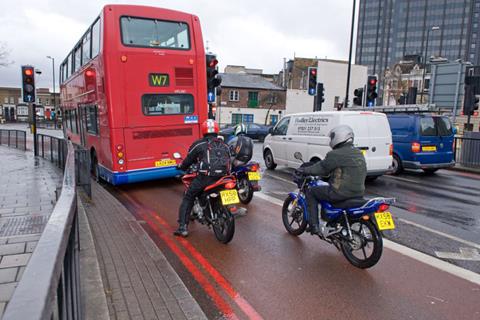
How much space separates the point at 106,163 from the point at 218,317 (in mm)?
6924

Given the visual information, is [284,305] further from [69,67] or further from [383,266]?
[69,67]

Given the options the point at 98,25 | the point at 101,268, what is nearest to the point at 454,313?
the point at 101,268

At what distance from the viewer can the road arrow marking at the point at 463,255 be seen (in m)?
5.15

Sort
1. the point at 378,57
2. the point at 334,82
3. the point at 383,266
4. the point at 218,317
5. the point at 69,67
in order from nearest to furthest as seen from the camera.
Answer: the point at 218,317 < the point at 383,266 < the point at 69,67 < the point at 334,82 < the point at 378,57

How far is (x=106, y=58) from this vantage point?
8.52 meters

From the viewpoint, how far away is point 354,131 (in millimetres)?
9508

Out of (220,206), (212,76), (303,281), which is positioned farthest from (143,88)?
Result: (303,281)

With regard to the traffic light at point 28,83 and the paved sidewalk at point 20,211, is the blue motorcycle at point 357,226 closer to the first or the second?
the paved sidewalk at point 20,211

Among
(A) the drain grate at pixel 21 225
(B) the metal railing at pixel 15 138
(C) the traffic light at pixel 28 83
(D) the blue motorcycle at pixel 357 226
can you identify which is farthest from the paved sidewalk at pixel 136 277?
(B) the metal railing at pixel 15 138

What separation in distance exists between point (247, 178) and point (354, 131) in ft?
10.9

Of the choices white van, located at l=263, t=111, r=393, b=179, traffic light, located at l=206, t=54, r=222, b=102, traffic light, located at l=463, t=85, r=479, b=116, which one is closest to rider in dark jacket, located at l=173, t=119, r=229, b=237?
white van, located at l=263, t=111, r=393, b=179

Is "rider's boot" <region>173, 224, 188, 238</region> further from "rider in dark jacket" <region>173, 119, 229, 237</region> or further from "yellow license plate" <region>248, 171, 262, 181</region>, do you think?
"yellow license plate" <region>248, 171, 262, 181</region>

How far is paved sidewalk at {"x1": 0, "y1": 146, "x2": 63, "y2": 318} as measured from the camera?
4.50 meters

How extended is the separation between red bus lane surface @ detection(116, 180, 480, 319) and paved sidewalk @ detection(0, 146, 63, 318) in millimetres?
1797
